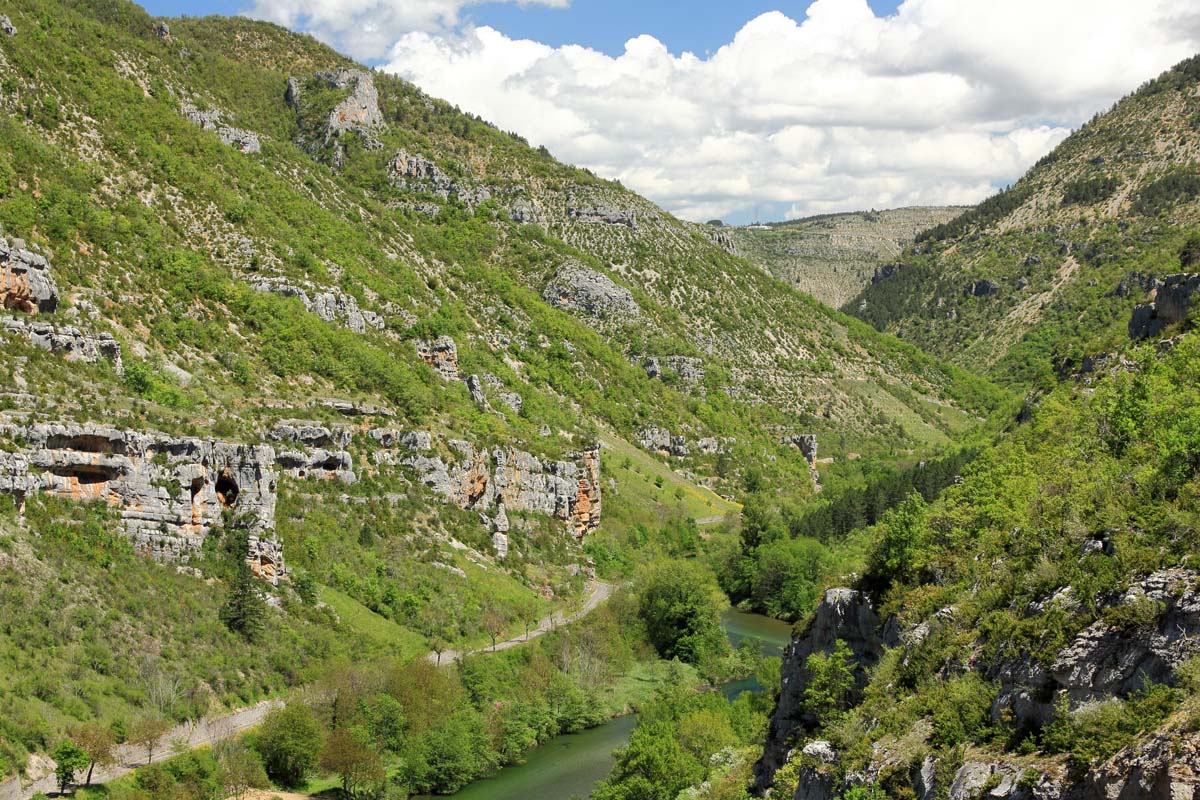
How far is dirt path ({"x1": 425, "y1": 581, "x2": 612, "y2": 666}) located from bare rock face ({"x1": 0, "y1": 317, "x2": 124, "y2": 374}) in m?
27.6

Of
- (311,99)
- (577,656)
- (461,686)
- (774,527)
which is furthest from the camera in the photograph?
(311,99)

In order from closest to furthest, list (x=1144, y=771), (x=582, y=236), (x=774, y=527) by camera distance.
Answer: (x=1144, y=771) < (x=774, y=527) < (x=582, y=236)

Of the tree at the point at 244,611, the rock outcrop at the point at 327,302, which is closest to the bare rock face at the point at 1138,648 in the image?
the tree at the point at 244,611

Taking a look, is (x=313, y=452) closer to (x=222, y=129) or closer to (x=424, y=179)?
(x=222, y=129)

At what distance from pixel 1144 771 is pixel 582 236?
171 m

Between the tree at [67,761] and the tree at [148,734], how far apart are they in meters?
3.92

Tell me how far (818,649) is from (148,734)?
99.6 feet

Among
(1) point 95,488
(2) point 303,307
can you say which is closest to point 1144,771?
(1) point 95,488

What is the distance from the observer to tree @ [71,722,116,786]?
148 feet

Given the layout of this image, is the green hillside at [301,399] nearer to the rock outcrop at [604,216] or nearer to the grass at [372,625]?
the grass at [372,625]

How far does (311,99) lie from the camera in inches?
6747

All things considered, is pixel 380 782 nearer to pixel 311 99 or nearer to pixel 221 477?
pixel 221 477

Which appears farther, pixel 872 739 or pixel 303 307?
pixel 303 307

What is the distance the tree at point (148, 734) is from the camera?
1913 inches
